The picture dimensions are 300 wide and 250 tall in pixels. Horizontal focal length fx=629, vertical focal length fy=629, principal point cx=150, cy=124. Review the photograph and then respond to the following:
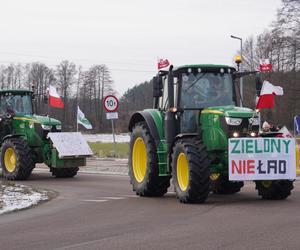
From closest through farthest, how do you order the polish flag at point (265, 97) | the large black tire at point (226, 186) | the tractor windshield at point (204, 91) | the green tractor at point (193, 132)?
the green tractor at point (193, 132), the tractor windshield at point (204, 91), the polish flag at point (265, 97), the large black tire at point (226, 186)

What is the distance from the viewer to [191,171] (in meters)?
11.4

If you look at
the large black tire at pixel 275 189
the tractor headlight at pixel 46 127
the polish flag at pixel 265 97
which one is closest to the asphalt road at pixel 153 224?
the large black tire at pixel 275 189

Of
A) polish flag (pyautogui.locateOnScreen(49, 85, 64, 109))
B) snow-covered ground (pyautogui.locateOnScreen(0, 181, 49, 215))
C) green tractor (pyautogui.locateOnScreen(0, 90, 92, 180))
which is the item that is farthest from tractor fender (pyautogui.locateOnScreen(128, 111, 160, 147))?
polish flag (pyautogui.locateOnScreen(49, 85, 64, 109))

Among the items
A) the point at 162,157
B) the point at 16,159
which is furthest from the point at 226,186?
the point at 16,159

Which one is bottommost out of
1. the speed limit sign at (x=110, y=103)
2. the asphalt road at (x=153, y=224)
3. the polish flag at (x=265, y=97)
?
the asphalt road at (x=153, y=224)

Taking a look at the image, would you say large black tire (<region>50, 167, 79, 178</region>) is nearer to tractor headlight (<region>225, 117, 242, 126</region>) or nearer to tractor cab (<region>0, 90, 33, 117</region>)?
tractor cab (<region>0, 90, 33, 117</region>)

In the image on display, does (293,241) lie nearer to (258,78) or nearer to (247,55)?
(258,78)

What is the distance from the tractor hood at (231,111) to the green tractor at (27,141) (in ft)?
23.8

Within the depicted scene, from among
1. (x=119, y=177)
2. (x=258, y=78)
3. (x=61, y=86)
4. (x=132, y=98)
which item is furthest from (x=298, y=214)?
(x=132, y=98)

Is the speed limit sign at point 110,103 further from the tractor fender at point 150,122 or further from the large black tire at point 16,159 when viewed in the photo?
the tractor fender at point 150,122

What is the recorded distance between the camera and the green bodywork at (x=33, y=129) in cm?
1900

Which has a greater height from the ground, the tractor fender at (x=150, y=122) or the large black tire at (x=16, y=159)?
the tractor fender at (x=150, y=122)

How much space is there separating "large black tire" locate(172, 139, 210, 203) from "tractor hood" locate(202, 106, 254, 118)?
2.34 feet

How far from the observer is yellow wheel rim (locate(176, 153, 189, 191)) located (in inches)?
477
